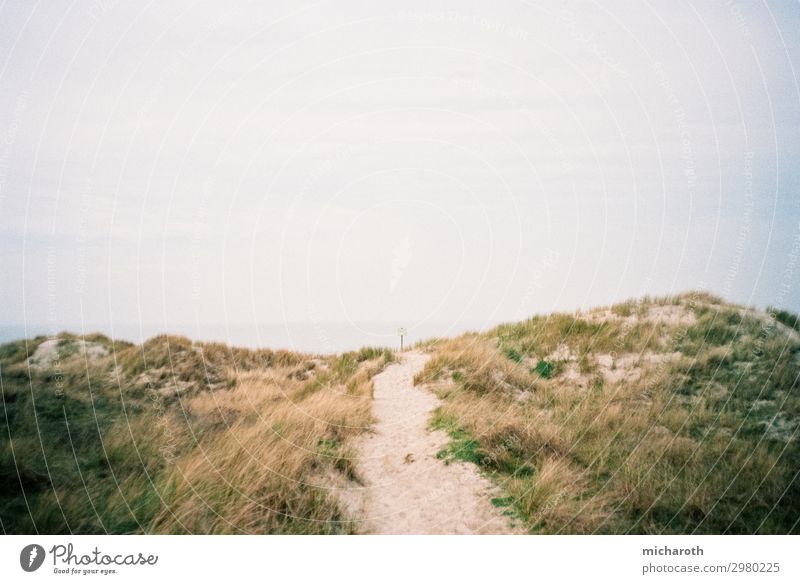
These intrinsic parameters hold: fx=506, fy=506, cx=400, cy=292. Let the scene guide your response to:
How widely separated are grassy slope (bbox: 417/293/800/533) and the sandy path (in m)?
0.30

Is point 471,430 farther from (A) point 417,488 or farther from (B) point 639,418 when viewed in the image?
(B) point 639,418

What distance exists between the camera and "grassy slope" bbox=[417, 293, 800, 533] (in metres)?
7.03

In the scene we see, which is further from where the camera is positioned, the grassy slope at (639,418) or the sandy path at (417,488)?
the grassy slope at (639,418)
